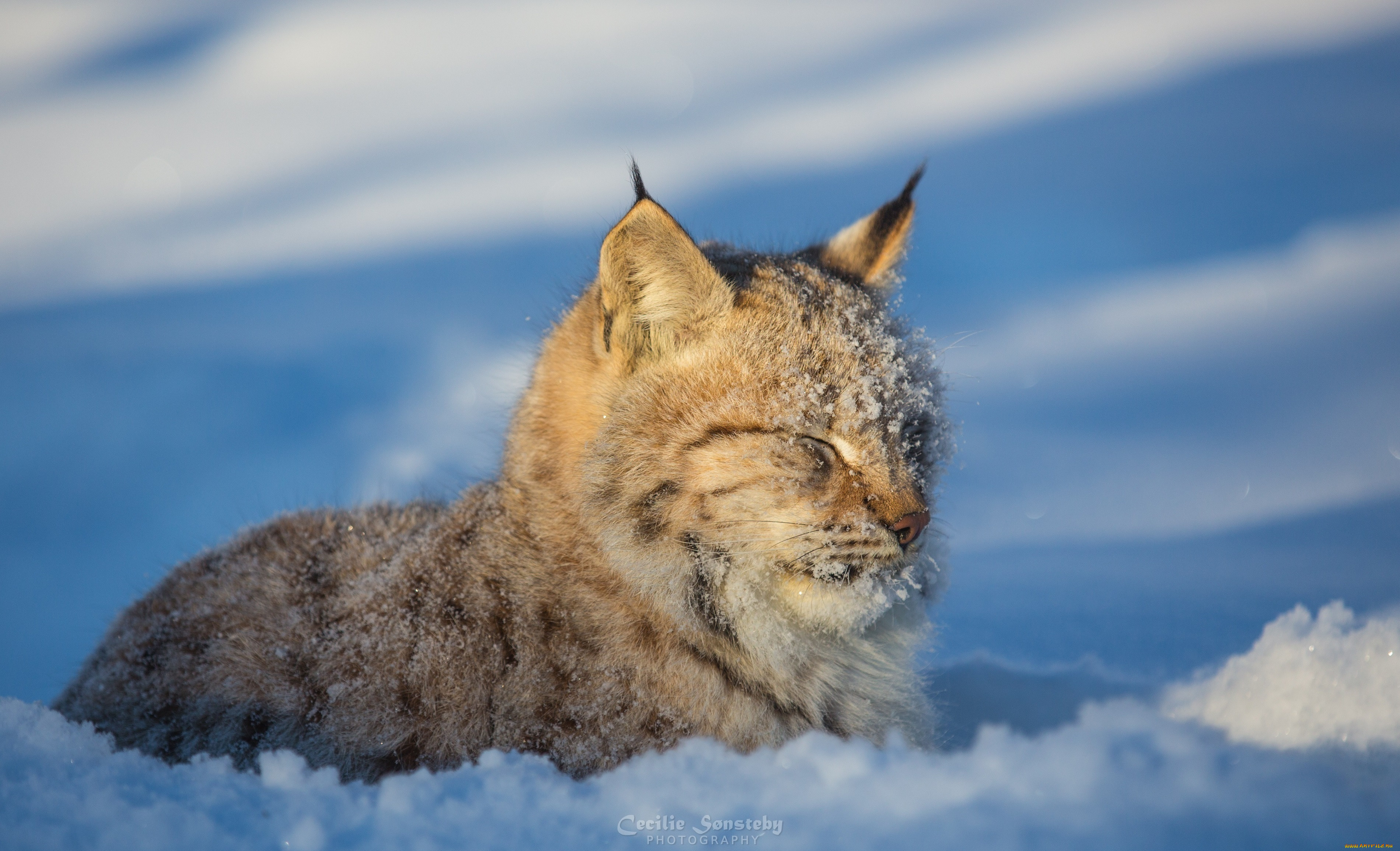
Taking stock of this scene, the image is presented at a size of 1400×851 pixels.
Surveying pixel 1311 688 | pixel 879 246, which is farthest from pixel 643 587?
pixel 1311 688

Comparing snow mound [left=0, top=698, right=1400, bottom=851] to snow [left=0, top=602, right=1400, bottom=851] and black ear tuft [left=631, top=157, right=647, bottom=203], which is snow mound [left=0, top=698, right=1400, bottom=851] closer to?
snow [left=0, top=602, right=1400, bottom=851]

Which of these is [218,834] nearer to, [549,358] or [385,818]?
[385,818]

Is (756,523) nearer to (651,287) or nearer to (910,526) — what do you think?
(910,526)

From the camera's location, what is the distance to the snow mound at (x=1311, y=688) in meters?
2.43

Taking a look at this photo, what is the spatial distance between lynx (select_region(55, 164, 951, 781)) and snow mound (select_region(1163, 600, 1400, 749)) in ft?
3.42

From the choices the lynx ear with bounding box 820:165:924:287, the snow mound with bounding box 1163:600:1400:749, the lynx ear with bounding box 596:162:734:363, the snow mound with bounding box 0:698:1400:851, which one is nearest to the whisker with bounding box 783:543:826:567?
the snow mound with bounding box 0:698:1400:851

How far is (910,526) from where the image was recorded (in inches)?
105

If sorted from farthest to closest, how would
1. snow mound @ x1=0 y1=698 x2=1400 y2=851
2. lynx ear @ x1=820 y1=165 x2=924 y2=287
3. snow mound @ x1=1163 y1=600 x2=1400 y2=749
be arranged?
lynx ear @ x1=820 y1=165 x2=924 y2=287 → snow mound @ x1=1163 y1=600 x2=1400 y2=749 → snow mound @ x1=0 y1=698 x2=1400 y2=851

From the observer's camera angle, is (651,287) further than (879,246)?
No

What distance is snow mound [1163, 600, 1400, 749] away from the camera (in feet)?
7.97

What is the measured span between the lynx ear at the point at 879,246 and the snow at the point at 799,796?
1.88 metres

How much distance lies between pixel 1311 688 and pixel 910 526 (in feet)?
4.23

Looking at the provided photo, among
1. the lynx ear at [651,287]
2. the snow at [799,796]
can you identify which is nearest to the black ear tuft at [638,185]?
the lynx ear at [651,287]

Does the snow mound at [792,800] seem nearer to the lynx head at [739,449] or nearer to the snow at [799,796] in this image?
the snow at [799,796]
